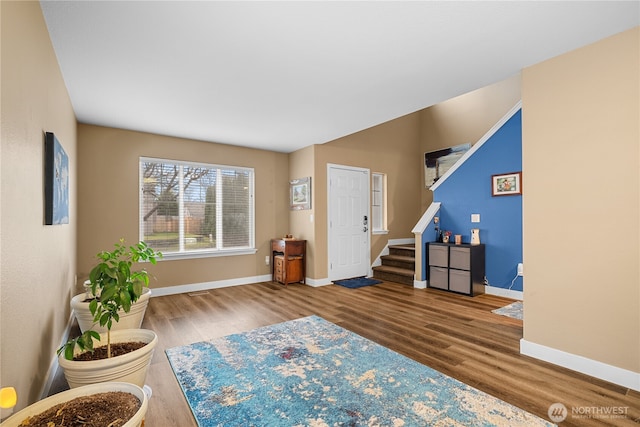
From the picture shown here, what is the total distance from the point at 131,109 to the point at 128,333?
2.59 metres

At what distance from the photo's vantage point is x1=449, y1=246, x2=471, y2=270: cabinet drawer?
437cm

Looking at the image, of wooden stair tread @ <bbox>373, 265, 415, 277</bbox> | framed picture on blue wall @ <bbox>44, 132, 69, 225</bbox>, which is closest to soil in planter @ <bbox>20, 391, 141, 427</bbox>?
framed picture on blue wall @ <bbox>44, 132, 69, 225</bbox>

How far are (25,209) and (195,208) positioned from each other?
3.27m

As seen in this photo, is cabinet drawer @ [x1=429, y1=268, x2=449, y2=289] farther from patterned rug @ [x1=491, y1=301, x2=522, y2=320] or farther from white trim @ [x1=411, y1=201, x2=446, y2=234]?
patterned rug @ [x1=491, y1=301, x2=522, y2=320]

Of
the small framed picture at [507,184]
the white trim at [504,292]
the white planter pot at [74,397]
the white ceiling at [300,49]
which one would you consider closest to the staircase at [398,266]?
the white trim at [504,292]

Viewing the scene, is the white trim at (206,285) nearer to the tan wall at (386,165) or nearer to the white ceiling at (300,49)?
the tan wall at (386,165)

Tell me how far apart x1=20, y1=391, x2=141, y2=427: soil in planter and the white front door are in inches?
161

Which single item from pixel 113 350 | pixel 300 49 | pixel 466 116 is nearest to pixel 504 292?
pixel 466 116

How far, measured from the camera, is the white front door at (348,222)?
532 centimetres

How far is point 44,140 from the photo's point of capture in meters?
1.99

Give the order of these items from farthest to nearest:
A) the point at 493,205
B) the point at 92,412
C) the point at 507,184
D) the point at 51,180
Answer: the point at 493,205 < the point at 507,184 < the point at 51,180 < the point at 92,412

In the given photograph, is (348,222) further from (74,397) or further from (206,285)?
(74,397)

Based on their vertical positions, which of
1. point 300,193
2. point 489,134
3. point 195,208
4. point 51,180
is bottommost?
point 195,208

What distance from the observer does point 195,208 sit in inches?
189
